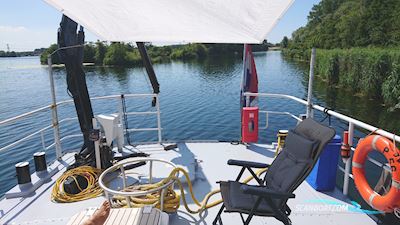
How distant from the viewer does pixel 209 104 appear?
14.6 metres

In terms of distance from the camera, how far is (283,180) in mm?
2346

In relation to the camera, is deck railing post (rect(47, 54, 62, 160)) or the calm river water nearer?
deck railing post (rect(47, 54, 62, 160))

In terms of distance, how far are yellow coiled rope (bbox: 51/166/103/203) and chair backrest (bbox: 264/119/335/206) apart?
1.96 meters

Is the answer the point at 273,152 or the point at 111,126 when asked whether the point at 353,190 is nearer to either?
the point at 273,152

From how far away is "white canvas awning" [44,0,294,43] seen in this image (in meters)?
2.03

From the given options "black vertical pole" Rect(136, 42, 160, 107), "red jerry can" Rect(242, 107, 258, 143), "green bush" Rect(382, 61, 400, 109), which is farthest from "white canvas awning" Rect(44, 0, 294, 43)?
"green bush" Rect(382, 61, 400, 109)

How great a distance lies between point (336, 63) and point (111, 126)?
18.5 metres

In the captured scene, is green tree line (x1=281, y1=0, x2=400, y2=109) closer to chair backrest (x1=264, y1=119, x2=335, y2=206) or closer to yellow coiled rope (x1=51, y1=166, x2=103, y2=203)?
chair backrest (x1=264, y1=119, x2=335, y2=206)

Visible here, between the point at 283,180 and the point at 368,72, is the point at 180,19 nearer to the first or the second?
the point at 283,180

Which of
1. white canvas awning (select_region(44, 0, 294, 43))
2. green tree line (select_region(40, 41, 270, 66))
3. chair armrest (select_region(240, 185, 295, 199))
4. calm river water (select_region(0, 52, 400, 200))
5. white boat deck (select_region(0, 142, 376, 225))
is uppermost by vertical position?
green tree line (select_region(40, 41, 270, 66))

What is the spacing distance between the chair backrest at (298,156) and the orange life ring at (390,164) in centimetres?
50

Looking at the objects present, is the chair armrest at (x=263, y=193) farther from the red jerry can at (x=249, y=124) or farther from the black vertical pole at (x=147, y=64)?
the red jerry can at (x=249, y=124)

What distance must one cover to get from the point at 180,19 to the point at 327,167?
7.27 feet

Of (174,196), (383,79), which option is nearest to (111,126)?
(174,196)
